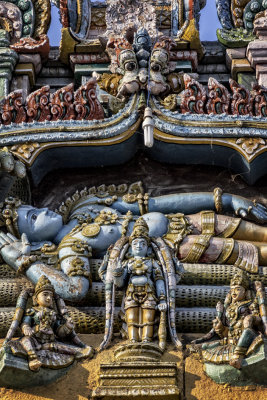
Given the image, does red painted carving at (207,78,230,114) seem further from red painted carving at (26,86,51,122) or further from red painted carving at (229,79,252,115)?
red painted carving at (26,86,51,122)

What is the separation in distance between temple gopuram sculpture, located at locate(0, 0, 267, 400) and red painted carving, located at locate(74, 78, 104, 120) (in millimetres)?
17

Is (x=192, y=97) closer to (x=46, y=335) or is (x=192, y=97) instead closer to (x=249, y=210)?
(x=249, y=210)

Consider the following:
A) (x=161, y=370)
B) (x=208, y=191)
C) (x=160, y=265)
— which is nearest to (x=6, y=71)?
(x=208, y=191)

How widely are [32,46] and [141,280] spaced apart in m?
4.86

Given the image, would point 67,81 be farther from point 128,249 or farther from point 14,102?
point 128,249

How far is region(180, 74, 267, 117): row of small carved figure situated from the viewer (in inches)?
438

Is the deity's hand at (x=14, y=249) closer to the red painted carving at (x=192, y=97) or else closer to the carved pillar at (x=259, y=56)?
the red painted carving at (x=192, y=97)

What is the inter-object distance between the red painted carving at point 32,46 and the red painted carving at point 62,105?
1550 mm

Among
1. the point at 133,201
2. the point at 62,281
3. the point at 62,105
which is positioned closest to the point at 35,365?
the point at 62,281

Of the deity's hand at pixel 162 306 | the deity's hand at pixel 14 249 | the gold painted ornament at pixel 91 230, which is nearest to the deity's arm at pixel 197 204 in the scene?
the gold painted ornament at pixel 91 230

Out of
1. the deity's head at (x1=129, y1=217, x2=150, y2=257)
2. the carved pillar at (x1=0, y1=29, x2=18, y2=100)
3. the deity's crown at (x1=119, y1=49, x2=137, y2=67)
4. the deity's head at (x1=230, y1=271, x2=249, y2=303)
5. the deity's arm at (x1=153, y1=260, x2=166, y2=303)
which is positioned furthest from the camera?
the carved pillar at (x1=0, y1=29, x2=18, y2=100)

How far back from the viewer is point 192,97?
36.7ft

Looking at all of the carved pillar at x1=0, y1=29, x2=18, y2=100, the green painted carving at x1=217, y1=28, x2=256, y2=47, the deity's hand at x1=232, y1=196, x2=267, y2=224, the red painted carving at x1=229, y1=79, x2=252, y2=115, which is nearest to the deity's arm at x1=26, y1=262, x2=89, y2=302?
the deity's hand at x1=232, y1=196, x2=267, y2=224

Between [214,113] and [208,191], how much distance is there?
0.94m
